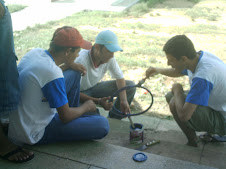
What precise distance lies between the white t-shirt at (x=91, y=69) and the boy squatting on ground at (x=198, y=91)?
0.86 metres

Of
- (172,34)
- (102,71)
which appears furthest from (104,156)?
(172,34)

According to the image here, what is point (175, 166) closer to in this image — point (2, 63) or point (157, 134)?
point (157, 134)

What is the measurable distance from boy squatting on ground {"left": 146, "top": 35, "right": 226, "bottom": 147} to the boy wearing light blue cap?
706 millimetres

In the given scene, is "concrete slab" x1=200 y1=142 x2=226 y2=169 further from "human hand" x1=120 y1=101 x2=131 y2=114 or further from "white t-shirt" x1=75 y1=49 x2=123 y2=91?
"white t-shirt" x1=75 y1=49 x2=123 y2=91

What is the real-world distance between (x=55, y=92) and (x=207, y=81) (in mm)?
1422

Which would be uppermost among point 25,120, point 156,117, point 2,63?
point 2,63

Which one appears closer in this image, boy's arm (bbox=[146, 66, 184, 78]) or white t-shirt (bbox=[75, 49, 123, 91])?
boy's arm (bbox=[146, 66, 184, 78])

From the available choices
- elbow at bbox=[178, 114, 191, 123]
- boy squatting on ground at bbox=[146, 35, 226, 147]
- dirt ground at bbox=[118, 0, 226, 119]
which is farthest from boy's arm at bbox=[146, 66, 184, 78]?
dirt ground at bbox=[118, 0, 226, 119]

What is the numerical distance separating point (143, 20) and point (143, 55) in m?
3.95

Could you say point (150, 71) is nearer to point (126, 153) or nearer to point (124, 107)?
point (124, 107)

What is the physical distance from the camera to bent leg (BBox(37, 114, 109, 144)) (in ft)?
8.83

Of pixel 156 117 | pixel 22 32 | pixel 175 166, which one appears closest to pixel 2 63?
pixel 175 166

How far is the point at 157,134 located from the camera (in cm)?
375

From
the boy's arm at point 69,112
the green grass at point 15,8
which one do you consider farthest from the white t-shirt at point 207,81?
the green grass at point 15,8
